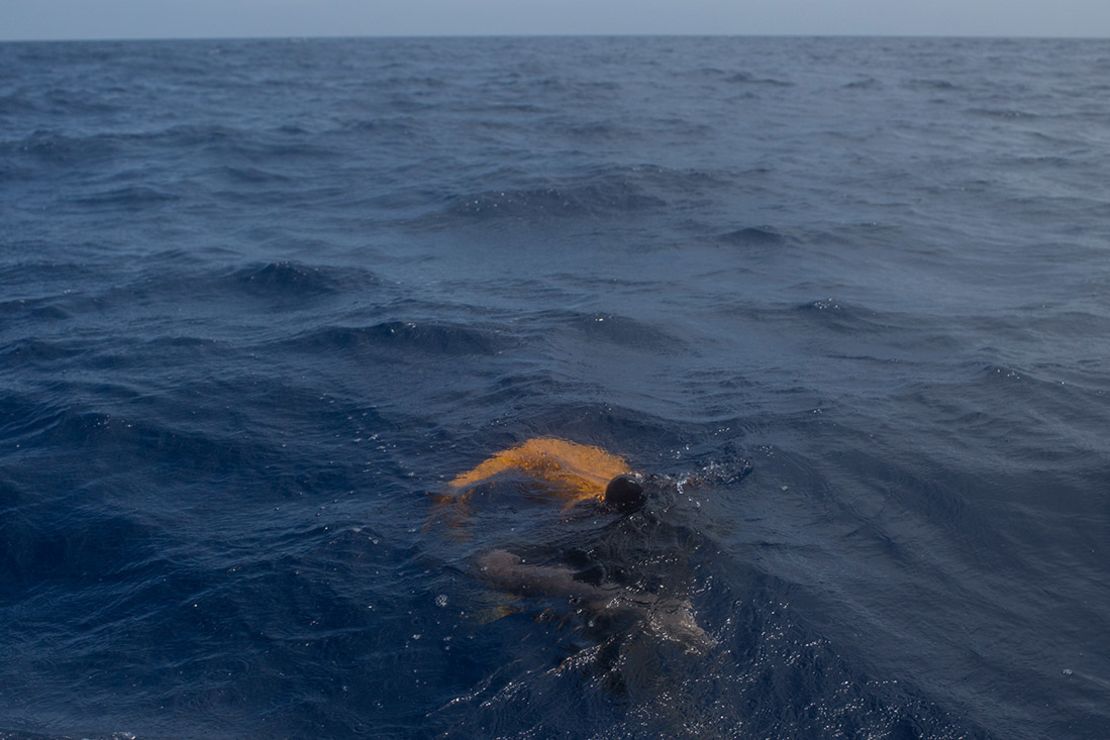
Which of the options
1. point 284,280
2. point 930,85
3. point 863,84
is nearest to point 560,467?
point 284,280

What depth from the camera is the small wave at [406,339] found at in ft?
34.0

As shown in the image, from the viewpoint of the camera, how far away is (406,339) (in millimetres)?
10578

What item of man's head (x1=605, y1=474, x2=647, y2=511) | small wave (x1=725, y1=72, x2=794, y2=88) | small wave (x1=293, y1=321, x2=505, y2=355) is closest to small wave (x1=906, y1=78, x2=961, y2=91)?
small wave (x1=725, y1=72, x2=794, y2=88)

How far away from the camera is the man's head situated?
6910mm

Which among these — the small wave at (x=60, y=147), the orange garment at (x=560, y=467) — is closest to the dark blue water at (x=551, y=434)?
the orange garment at (x=560, y=467)

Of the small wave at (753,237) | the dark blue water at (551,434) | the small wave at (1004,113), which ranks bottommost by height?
the dark blue water at (551,434)

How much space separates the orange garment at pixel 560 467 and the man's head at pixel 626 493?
345mm

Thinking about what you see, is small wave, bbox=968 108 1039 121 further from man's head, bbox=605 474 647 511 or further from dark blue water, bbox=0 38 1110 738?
man's head, bbox=605 474 647 511

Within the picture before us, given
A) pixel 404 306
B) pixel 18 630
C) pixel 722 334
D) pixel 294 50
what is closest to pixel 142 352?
pixel 404 306

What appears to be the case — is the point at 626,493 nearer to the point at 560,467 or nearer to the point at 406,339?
the point at 560,467

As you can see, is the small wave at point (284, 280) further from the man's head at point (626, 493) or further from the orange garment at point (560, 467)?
the man's head at point (626, 493)

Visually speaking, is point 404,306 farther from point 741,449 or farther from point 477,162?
point 477,162

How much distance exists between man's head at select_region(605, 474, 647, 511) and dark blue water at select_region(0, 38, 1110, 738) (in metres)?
0.26

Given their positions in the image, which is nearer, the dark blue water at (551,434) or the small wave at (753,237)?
the dark blue water at (551,434)
